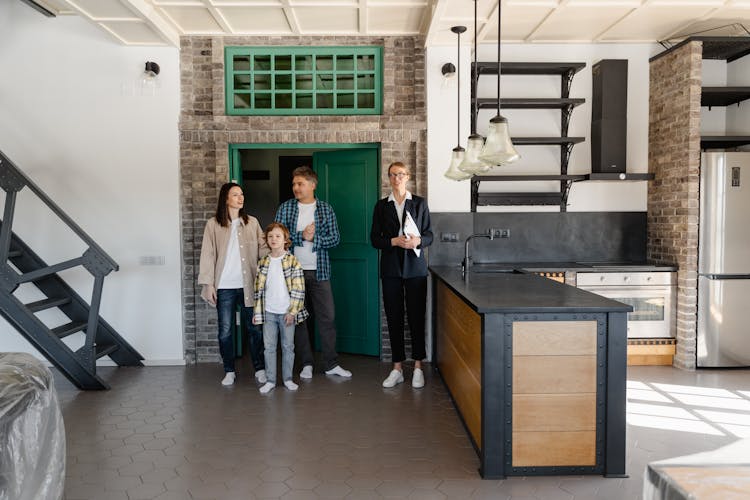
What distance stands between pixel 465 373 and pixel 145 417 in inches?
92.3

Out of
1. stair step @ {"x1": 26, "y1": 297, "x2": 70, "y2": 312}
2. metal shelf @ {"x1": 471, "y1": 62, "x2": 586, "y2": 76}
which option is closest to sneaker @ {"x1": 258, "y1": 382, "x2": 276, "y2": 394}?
stair step @ {"x1": 26, "y1": 297, "x2": 70, "y2": 312}

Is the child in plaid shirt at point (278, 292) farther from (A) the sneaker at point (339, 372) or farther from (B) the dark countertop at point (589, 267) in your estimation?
(B) the dark countertop at point (589, 267)

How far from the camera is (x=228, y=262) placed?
4852 mm

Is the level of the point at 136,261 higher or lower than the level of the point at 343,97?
lower

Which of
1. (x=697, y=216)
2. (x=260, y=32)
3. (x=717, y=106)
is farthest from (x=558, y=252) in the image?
(x=260, y=32)

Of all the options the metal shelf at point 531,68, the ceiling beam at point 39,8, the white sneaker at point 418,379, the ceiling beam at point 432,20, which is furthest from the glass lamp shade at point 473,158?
the ceiling beam at point 39,8

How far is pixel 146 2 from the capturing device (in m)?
4.73

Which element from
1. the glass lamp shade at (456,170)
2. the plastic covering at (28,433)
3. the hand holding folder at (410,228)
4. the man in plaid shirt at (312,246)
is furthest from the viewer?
the man in plaid shirt at (312,246)

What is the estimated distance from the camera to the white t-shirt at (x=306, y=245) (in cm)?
505

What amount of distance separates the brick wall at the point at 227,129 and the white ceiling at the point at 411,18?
16cm

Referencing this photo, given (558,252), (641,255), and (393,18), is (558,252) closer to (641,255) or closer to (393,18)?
(641,255)

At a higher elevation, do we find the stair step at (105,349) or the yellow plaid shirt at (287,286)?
the yellow plaid shirt at (287,286)

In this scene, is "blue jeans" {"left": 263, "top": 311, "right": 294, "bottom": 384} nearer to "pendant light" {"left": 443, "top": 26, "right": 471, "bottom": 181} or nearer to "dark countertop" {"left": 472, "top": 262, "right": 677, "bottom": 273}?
"pendant light" {"left": 443, "top": 26, "right": 471, "bottom": 181}

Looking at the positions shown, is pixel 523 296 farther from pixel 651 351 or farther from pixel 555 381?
pixel 651 351
